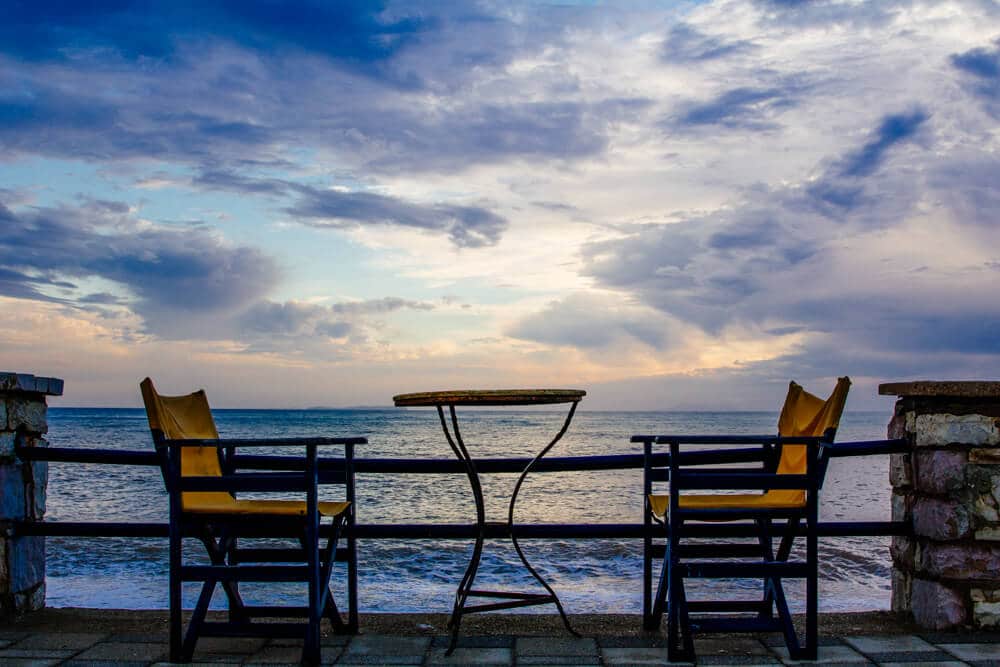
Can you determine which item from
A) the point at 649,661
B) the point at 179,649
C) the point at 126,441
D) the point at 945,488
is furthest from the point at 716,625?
the point at 126,441

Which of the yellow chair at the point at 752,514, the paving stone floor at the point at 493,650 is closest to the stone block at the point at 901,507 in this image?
the paving stone floor at the point at 493,650

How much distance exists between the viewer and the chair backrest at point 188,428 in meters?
3.13

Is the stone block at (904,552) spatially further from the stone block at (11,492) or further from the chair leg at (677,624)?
the stone block at (11,492)

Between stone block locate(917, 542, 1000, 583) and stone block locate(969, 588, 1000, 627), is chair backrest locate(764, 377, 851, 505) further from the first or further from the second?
stone block locate(969, 588, 1000, 627)

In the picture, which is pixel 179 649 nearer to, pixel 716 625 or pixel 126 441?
pixel 716 625

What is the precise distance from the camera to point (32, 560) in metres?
3.95

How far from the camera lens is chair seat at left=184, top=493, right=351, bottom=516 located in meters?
3.11

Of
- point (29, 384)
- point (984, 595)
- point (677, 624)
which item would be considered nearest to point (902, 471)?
point (984, 595)

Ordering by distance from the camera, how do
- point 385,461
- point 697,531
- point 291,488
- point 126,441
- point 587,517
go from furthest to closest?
point 126,441, point 587,517, point 385,461, point 697,531, point 291,488

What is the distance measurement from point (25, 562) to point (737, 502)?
318 centimetres

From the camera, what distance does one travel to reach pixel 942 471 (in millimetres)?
3588

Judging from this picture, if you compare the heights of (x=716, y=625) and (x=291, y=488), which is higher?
(x=291, y=488)

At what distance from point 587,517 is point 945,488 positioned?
23.3ft

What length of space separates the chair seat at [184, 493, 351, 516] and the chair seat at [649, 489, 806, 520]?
4.19ft
